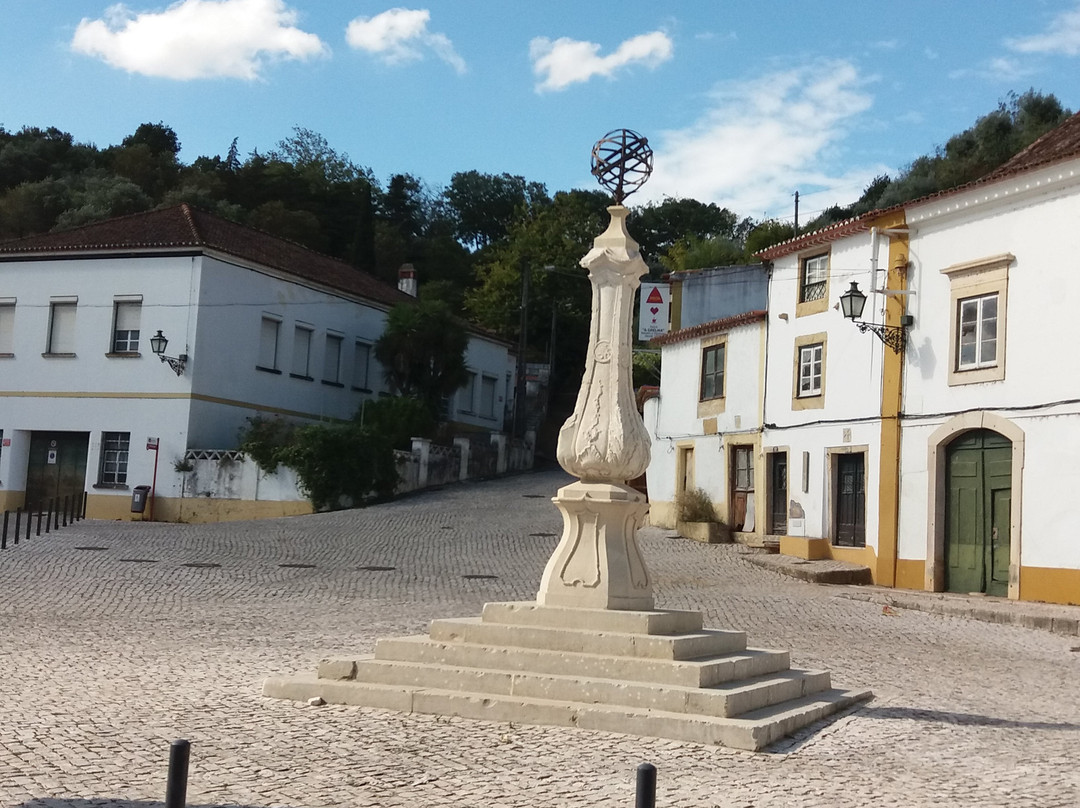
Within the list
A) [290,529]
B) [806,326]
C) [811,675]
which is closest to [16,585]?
[290,529]

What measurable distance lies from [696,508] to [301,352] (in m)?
13.8

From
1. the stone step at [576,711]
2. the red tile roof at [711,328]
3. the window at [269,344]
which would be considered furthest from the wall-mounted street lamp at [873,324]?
the window at [269,344]

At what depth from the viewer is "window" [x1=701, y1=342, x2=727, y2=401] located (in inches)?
1107

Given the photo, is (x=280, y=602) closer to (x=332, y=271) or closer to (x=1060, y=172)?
(x=1060, y=172)

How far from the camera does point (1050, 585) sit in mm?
18250

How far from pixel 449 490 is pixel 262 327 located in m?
6.85

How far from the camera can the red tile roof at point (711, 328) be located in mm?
26594

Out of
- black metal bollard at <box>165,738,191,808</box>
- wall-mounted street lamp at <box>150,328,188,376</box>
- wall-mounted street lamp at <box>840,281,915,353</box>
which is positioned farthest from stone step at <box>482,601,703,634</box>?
wall-mounted street lamp at <box>150,328,188,376</box>

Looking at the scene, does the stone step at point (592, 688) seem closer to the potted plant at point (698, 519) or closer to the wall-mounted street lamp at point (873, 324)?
the wall-mounted street lamp at point (873, 324)

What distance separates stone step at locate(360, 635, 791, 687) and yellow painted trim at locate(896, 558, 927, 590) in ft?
41.1

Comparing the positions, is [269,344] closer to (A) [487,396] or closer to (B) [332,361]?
(B) [332,361]

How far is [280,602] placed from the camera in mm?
15914

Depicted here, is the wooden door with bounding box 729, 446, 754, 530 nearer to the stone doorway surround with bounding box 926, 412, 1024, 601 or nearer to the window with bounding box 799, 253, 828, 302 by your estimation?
the window with bounding box 799, 253, 828, 302

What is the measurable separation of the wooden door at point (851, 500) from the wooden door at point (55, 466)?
1956cm
